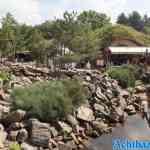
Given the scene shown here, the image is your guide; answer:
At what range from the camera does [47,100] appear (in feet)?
82.6

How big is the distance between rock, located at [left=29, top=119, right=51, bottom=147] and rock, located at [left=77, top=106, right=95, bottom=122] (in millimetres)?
4595

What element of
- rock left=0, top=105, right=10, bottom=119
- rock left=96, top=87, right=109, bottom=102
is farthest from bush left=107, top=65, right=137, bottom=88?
rock left=0, top=105, right=10, bottom=119

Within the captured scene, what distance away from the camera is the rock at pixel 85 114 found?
27.2 m

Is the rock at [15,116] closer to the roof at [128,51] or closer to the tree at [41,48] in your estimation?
the tree at [41,48]

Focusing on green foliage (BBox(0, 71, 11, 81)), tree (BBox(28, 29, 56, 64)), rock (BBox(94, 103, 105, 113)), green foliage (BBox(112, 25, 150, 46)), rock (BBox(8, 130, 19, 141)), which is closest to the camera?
rock (BBox(8, 130, 19, 141))

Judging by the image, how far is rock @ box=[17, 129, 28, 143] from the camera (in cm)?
2136

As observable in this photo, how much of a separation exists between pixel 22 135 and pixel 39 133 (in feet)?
2.98

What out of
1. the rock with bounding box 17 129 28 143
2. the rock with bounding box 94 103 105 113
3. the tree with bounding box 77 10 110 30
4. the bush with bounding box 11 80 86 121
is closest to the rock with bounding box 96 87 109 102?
the rock with bounding box 94 103 105 113

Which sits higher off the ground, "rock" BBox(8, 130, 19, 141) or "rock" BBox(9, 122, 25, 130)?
"rock" BBox(9, 122, 25, 130)

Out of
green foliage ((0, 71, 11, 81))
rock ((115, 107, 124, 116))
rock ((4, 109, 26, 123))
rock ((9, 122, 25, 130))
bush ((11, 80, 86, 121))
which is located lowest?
rock ((115, 107, 124, 116))

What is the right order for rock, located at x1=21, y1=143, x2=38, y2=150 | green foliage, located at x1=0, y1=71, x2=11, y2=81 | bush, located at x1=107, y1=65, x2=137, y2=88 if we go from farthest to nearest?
1. bush, located at x1=107, y1=65, x2=137, y2=88
2. green foliage, located at x1=0, y1=71, x2=11, y2=81
3. rock, located at x1=21, y1=143, x2=38, y2=150

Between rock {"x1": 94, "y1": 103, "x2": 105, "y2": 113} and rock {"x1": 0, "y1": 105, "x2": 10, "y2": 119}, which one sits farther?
rock {"x1": 94, "y1": 103, "x2": 105, "y2": 113}

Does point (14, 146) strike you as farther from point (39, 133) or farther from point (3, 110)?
point (3, 110)

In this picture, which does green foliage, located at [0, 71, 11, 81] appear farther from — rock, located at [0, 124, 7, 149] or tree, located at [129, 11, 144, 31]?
tree, located at [129, 11, 144, 31]
